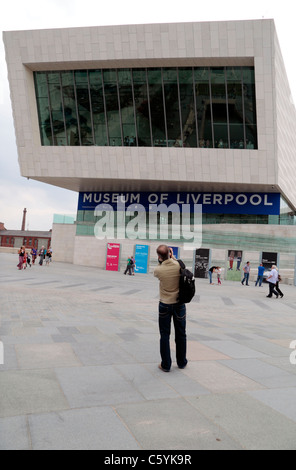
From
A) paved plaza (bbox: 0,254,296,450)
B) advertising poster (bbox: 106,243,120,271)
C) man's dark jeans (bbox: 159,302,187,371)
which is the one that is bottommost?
paved plaza (bbox: 0,254,296,450)

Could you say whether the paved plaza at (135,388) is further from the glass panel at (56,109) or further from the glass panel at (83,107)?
the glass panel at (56,109)

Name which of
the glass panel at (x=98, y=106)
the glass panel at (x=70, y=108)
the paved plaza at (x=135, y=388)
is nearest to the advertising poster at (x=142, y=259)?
the glass panel at (x=98, y=106)

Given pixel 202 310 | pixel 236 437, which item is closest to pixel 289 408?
pixel 236 437

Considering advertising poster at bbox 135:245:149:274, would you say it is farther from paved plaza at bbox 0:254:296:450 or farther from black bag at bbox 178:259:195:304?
black bag at bbox 178:259:195:304

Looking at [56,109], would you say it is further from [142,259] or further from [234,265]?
[234,265]

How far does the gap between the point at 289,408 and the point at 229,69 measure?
29.7 m

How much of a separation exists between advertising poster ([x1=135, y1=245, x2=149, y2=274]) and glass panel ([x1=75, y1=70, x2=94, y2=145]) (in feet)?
36.2

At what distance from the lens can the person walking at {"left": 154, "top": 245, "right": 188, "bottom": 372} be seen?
492 centimetres

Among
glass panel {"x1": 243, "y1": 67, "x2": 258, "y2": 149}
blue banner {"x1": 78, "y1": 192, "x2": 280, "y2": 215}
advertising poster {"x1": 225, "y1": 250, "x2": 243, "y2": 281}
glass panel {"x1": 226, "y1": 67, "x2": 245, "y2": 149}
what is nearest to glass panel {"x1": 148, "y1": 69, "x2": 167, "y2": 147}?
glass panel {"x1": 226, "y1": 67, "x2": 245, "y2": 149}

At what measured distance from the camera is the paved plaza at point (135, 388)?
306cm

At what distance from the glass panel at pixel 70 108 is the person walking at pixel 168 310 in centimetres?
2992

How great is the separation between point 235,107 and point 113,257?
16.4 metres

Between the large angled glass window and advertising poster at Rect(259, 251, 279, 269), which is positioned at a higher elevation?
the large angled glass window

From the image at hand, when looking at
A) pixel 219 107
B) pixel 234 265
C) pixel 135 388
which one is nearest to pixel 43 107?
pixel 219 107
